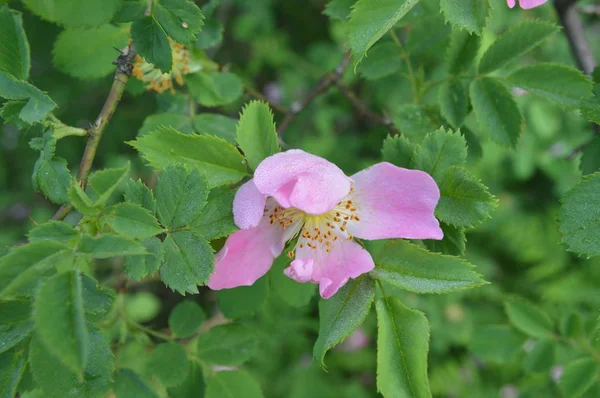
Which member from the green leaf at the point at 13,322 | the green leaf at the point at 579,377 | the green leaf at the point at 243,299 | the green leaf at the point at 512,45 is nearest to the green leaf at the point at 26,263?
the green leaf at the point at 13,322

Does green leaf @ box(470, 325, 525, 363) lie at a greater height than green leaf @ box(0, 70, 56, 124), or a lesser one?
lesser

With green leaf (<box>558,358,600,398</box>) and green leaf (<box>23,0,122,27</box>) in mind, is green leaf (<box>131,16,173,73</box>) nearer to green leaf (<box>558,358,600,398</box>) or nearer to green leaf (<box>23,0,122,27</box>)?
green leaf (<box>23,0,122,27</box>)

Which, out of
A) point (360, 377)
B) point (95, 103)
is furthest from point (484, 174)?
point (95, 103)

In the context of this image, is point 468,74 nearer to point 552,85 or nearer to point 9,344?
point 552,85

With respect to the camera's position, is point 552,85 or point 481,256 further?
point 481,256

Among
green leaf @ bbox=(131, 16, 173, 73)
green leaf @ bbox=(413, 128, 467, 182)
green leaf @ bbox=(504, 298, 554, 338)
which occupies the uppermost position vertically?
green leaf @ bbox=(131, 16, 173, 73)

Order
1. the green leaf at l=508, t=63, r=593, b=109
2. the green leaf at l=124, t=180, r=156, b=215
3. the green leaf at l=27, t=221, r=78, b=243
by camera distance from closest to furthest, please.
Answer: the green leaf at l=27, t=221, r=78, b=243, the green leaf at l=124, t=180, r=156, b=215, the green leaf at l=508, t=63, r=593, b=109

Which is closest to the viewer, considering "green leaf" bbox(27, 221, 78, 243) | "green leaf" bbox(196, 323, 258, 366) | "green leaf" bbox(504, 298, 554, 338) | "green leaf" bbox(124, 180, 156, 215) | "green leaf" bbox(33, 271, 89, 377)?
"green leaf" bbox(33, 271, 89, 377)

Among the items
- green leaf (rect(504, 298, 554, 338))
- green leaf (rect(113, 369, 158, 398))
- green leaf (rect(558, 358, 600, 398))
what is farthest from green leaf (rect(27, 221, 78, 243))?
green leaf (rect(504, 298, 554, 338))
